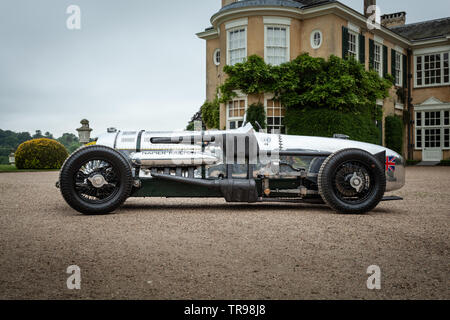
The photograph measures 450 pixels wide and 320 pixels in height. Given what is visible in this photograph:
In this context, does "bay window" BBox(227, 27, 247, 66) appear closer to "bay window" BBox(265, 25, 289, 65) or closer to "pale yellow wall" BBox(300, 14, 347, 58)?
"bay window" BBox(265, 25, 289, 65)

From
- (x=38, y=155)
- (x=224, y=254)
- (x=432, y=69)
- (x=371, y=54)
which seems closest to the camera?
(x=224, y=254)

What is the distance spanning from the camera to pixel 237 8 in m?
16.6

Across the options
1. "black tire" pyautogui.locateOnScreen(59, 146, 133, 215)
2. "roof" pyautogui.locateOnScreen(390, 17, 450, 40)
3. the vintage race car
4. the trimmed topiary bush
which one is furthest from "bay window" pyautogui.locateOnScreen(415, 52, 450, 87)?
"black tire" pyautogui.locateOnScreen(59, 146, 133, 215)

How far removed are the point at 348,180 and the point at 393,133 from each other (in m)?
17.6

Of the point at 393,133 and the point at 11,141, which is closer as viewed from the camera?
the point at 393,133

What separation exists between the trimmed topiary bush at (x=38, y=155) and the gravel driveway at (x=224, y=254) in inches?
496

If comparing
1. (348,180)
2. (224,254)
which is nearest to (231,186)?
(348,180)

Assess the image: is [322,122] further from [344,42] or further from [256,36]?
[256,36]

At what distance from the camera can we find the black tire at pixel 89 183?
4723 mm

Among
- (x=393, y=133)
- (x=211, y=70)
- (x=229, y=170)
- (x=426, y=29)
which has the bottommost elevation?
(x=229, y=170)

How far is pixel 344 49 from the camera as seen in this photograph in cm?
1716

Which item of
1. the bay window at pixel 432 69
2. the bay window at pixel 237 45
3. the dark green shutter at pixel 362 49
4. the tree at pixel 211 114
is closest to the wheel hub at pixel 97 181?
the bay window at pixel 237 45

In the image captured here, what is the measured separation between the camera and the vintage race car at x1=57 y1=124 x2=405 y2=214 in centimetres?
480

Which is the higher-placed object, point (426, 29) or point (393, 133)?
point (426, 29)
